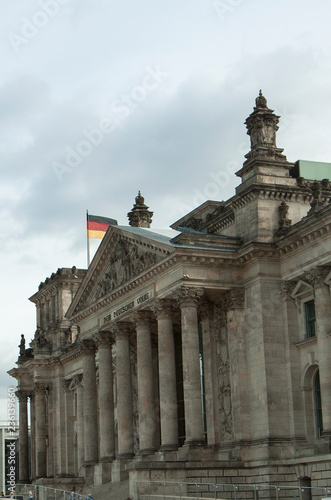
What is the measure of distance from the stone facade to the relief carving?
4.7 inches

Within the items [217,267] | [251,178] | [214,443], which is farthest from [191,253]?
[214,443]

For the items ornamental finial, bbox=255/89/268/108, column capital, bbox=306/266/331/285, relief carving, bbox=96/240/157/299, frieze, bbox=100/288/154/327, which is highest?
ornamental finial, bbox=255/89/268/108

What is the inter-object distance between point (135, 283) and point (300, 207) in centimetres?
1009

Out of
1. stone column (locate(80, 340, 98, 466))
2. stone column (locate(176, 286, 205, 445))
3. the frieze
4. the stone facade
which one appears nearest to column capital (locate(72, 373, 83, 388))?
stone column (locate(80, 340, 98, 466))

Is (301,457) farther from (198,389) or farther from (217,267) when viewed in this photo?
(217,267)

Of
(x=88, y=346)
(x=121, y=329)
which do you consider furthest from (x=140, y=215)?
(x=121, y=329)

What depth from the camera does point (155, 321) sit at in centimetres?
5109

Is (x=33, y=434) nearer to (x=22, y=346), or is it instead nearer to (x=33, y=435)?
(x=33, y=435)

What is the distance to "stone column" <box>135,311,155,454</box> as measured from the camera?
4781 centimetres

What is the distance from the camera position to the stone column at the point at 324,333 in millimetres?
40125

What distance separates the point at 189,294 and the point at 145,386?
22.4 feet

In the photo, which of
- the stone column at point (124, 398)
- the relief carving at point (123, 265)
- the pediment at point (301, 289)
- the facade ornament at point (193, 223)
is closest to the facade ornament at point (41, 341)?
the relief carving at point (123, 265)

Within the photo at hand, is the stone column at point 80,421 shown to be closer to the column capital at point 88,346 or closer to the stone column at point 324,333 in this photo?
the column capital at point 88,346

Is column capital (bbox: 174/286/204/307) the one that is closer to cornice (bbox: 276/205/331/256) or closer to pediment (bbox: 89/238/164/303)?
pediment (bbox: 89/238/164/303)
